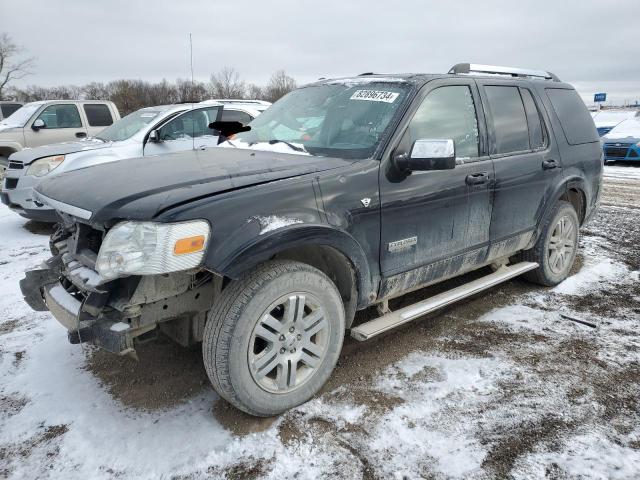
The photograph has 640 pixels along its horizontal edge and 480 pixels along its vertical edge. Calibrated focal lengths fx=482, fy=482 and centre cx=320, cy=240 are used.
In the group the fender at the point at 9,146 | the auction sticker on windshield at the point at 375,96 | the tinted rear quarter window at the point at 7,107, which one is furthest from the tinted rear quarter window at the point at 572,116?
the tinted rear quarter window at the point at 7,107

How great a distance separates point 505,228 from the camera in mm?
3900

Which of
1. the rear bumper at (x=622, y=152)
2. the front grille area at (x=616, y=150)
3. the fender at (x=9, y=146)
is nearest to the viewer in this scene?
the fender at (x=9, y=146)

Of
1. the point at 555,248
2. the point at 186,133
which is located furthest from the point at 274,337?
the point at 186,133

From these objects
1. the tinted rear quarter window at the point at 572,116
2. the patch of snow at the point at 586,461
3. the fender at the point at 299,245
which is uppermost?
the tinted rear quarter window at the point at 572,116

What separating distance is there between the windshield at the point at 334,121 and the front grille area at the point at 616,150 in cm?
1414

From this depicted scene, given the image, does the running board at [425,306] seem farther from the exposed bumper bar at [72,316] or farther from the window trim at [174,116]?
the window trim at [174,116]

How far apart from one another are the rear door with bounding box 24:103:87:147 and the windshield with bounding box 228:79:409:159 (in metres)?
7.90

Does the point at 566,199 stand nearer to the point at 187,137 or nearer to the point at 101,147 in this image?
the point at 187,137

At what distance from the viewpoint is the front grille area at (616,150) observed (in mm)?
14547

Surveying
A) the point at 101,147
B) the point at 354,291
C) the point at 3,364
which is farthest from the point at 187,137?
the point at 354,291

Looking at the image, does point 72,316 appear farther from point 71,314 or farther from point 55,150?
point 55,150

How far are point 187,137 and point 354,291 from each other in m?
5.05

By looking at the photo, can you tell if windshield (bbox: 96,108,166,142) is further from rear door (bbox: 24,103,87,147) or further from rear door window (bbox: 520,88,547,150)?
rear door window (bbox: 520,88,547,150)

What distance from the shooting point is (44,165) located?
6945 mm
